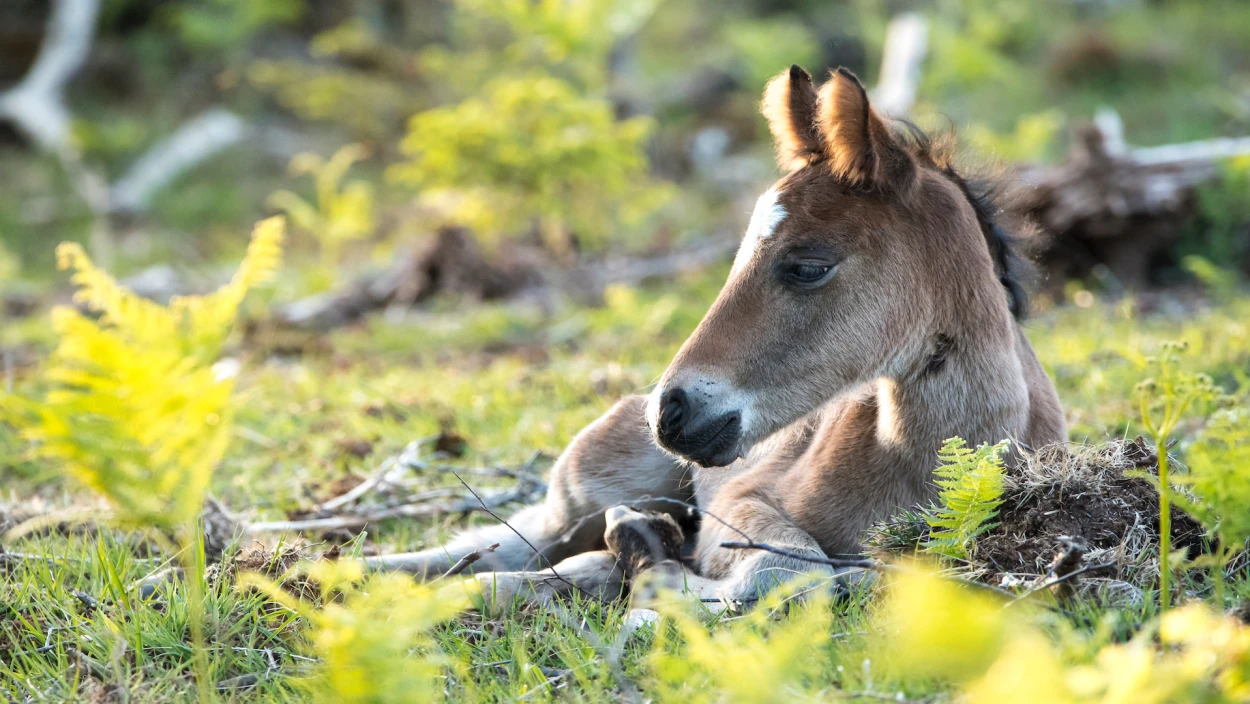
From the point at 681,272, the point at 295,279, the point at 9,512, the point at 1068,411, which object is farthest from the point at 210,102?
the point at 1068,411

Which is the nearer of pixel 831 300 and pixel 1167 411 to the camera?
pixel 1167 411

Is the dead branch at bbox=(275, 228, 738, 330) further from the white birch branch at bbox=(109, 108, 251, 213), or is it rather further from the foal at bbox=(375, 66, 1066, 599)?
the white birch branch at bbox=(109, 108, 251, 213)

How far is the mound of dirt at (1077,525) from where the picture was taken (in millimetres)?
2613

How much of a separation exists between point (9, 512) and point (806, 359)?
3140 millimetres

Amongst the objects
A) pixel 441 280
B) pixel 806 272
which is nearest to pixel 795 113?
pixel 806 272

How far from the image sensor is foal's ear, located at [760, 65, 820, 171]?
11.0 ft

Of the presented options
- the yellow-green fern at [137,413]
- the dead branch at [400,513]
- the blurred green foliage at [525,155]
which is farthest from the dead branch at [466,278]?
the yellow-green fern at [137,413]

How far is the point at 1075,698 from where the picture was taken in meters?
1.59

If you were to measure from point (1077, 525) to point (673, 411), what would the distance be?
1179mm

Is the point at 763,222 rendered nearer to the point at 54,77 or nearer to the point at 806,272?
the point at 806,272

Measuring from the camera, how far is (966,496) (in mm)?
2645

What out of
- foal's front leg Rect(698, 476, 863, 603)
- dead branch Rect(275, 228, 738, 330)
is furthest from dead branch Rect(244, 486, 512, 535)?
dead branch Rect(275, 228, 738, 330)

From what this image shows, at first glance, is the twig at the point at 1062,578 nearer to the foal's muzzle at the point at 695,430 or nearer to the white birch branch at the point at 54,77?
the foal's muzzle at the point at 695,430

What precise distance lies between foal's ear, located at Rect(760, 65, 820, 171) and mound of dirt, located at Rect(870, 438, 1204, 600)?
1223mm
